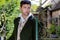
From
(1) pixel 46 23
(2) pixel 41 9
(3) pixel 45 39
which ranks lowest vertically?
(3) pixel 45 39

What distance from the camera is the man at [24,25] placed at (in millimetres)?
2719

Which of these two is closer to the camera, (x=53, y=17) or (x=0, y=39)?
(x=0, y=39)

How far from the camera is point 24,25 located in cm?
274

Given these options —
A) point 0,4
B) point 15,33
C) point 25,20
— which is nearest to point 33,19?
point 25,20

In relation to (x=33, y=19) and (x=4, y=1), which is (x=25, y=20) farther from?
(x=4, y=1)

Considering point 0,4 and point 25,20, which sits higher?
point 0,4

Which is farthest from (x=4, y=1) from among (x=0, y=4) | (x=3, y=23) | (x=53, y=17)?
(x=53, y=17)

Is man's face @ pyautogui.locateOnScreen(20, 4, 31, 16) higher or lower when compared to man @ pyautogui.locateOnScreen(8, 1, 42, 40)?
higher

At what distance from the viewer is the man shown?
8.92ft

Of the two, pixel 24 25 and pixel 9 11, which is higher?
pixel 9 11

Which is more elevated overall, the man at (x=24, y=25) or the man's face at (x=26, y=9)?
the man's face at (x=26, y=9)

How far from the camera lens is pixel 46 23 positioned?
2875 mm

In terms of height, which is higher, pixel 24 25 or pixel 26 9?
pixel 26 9

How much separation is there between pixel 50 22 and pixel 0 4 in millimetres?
672
